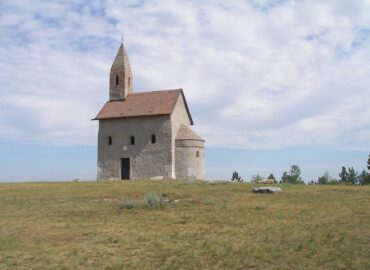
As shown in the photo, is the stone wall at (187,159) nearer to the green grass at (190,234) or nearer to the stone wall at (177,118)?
the stone wall at (177,118)

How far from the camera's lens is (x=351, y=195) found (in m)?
21.9

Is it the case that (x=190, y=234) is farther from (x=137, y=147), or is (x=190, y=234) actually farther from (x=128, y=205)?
(x=137, y=147)

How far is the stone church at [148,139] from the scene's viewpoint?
41.5 meters

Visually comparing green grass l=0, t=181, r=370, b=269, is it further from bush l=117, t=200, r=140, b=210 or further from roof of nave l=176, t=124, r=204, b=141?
roof of nave l=176, t=124, r=204, b=141

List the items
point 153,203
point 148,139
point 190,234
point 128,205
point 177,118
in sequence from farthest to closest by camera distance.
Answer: point 177,118, point 148,139, point 128,205, point 153,203, point 190,234

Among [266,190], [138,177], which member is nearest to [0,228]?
[266,190]

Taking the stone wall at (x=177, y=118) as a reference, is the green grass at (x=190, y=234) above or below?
below

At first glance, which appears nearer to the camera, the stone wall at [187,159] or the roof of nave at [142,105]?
the stone wall at [187,159]

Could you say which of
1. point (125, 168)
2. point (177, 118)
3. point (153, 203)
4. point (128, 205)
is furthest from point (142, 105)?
point (153, 203)

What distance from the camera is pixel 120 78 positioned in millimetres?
46188

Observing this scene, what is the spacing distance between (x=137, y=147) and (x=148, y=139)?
1473 mm

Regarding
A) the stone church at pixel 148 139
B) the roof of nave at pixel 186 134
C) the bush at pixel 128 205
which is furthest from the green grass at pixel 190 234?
the roof of nave at pixel 186 134

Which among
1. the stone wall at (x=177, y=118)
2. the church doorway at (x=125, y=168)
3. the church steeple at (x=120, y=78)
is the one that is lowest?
the church doorway at (x=125, y=168)

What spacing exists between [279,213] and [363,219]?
9.84 ft
